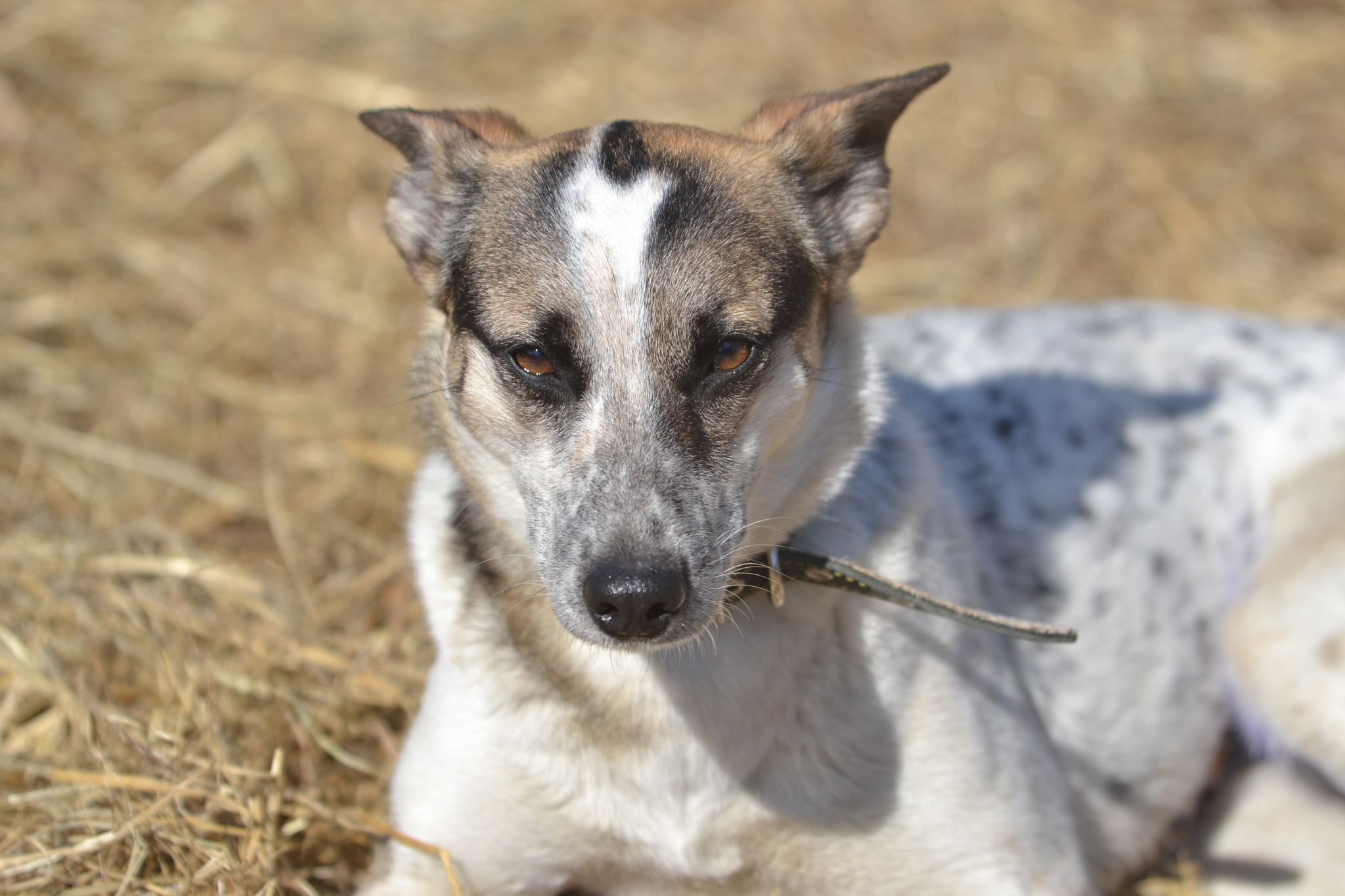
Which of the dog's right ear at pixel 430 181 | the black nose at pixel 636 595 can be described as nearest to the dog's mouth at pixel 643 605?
the black nose at pixel 636 595

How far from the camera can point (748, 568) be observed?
120 inches

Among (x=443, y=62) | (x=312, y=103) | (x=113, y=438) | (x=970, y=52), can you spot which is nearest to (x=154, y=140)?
(x=312, y=103)

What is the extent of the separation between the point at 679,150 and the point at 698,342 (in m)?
0.55

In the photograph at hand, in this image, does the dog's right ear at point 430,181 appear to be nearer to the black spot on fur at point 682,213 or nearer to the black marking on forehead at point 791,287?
the black spot on fur at point 682,213

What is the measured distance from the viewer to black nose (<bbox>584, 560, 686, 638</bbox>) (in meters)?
2.60

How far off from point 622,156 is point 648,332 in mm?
473

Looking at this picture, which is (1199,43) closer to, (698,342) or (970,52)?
(970,52)

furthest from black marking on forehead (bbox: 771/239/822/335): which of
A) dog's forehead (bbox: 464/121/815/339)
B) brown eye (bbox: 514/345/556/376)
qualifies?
brown eye (bbox: 514/345/556/376)

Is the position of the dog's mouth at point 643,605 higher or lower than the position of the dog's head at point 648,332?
lower

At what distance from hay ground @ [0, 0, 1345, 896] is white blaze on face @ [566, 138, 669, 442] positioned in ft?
5.48

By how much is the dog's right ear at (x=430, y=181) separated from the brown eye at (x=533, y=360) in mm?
445

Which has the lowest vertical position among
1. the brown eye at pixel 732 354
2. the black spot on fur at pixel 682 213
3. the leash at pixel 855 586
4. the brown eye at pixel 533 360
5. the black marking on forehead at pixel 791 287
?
the leash at pixel 855 586

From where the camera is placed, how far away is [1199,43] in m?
7.85

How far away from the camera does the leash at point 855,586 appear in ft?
9.94
